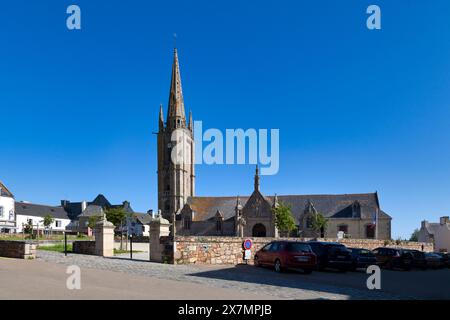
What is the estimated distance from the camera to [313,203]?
67.3 m

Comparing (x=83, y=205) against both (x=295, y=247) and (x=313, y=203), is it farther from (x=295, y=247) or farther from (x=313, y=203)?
(x=295, y=247)

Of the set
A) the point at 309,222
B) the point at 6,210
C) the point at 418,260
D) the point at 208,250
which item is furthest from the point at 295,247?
the point at 6,210

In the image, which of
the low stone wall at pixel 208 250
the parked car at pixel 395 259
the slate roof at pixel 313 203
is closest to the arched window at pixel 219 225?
the slate roof at pixel 313 203

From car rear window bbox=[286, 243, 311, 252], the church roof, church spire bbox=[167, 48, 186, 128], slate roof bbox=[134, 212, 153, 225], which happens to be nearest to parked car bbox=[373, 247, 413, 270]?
car rear window bbox=[286, 243, 311, 252]

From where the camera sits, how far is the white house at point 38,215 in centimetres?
7275

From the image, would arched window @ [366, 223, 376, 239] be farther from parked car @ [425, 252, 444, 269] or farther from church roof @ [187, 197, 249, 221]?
parked car @ [425, 252, 444, 269]

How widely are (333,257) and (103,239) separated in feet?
38.7

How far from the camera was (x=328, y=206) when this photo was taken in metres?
66.1

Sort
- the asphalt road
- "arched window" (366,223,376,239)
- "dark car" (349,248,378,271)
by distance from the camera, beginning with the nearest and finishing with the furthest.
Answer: the asphalt road → "dark car" (349,248,378,271) → "arched window" (366,223,376,239)

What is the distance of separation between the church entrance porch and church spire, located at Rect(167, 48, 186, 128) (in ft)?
104

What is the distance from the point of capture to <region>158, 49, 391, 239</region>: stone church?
2445 inches

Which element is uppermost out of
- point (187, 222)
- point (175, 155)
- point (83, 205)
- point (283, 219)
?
point (175, 155)

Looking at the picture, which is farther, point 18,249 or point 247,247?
point 247,247
